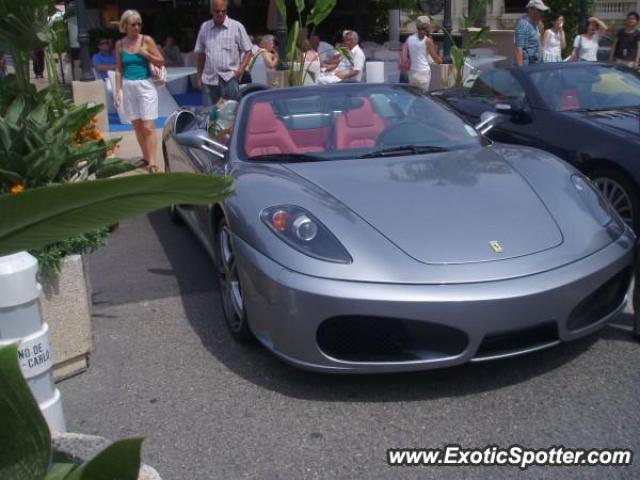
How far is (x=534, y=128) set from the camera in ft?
20.6

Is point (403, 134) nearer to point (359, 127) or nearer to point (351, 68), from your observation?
point (359, 127)

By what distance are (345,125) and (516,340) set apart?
1.96 m

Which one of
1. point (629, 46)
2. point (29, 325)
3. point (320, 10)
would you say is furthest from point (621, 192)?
point (629, 46)

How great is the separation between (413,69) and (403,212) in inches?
322

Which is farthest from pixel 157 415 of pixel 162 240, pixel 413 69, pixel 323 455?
pixel 413 69

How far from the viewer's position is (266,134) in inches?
184

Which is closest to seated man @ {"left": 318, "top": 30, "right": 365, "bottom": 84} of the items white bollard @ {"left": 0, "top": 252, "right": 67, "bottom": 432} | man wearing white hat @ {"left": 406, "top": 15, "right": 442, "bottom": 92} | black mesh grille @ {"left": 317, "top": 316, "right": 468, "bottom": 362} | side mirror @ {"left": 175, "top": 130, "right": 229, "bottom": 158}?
man wearing white hat @ {"left": 406, "top": 15, "right": 442, "bottom": 92}

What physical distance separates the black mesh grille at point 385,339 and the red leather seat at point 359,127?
1.60 metres

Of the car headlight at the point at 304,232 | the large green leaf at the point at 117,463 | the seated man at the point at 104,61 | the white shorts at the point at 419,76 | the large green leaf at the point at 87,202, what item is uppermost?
the large green leaf at the point at 87,202

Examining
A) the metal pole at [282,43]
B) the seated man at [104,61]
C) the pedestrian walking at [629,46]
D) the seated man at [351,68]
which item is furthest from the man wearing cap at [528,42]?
the seated man at [104,61]

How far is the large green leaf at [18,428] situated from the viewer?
0.75 m

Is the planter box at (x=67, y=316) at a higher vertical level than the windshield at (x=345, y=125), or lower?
lower

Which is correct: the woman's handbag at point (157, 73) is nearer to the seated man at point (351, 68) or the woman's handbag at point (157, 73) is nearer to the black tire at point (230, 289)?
the seated man at point (351, 68)

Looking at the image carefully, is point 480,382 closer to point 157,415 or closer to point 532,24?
point 157,415
